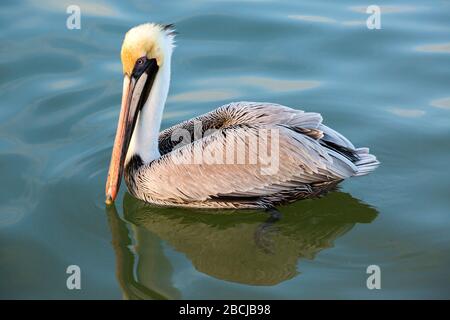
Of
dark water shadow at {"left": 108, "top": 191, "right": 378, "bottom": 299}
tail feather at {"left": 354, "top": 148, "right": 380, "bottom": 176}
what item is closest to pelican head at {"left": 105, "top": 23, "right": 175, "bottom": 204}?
dark water shadow at {"left": 108, "top": 191, "right": 378, "bottom": 299}

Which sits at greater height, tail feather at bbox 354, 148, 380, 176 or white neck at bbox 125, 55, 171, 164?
white neck at bbox 125, 55, 171, 164

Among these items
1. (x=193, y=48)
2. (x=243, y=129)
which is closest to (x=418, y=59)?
(x=193, y=48)

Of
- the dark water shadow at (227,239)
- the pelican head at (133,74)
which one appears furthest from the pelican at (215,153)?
the dark water shadow at (227,239)

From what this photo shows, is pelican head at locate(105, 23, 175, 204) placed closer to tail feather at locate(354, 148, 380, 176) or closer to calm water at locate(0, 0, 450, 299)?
calm water at locate(0, 0, 450, 299)

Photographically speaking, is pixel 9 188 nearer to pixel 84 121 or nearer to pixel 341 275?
pixel 84 121

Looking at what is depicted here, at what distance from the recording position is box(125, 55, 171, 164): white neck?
6070mm

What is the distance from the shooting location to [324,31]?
343 inches

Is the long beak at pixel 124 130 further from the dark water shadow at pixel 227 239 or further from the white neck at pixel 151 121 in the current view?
the dark water shadow at pixel 227 239

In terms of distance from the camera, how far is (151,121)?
607 centimetres

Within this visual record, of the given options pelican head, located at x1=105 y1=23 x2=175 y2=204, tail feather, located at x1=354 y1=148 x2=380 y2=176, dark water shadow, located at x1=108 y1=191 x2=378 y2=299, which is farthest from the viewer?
tail feather, located at x1=354 y1=148 x2=380 y2=176

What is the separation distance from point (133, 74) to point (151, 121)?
421 mm

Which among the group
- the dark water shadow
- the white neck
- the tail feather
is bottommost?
the dark water shadow

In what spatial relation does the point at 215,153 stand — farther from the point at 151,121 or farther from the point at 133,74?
the point at 133,74

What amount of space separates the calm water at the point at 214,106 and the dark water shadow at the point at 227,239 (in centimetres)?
1
